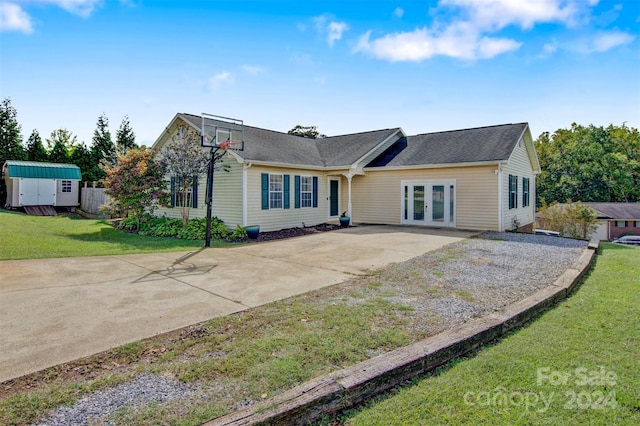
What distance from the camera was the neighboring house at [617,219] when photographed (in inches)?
1385

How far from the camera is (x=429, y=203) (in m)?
15.5

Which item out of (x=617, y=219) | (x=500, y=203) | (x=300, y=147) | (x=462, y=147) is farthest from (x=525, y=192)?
(x=617, y=219)

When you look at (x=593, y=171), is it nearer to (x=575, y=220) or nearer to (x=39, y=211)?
(x=575, y=220)

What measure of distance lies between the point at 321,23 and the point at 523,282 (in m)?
9.07

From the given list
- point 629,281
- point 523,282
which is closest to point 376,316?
point 523,282

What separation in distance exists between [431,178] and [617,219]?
3163cm

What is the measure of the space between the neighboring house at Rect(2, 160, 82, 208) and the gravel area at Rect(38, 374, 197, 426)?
80.7 ft

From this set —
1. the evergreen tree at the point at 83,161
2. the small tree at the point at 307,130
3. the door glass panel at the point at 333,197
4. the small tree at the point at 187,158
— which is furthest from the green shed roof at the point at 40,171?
the small tree at the point at 307,130

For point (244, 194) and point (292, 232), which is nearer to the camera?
point (244, 194)

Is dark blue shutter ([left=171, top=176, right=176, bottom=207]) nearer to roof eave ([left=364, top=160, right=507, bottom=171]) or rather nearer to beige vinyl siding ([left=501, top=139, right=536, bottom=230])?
roof eave ([left=364, top=160, right=507, bottom=171])

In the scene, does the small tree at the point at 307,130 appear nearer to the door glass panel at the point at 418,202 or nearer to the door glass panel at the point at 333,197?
the door glass panel at the point at 333,197

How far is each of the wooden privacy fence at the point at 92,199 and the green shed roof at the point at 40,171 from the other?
134 centimetres

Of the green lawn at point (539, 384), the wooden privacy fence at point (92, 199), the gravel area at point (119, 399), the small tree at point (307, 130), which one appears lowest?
the green lawn at point (539, 384)

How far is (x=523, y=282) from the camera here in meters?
6.33
